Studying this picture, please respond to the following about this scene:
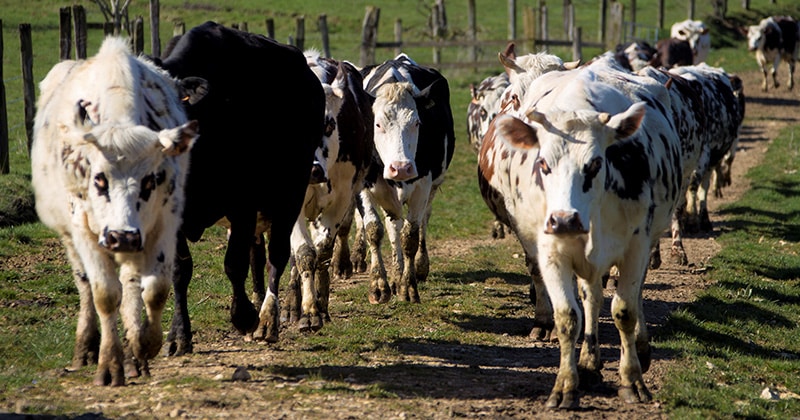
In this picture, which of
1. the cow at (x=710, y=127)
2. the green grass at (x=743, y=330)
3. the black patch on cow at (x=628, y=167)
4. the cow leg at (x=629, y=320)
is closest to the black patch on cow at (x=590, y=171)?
the black patch on cow at (x=628, y=167)

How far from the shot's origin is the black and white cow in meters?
10.0

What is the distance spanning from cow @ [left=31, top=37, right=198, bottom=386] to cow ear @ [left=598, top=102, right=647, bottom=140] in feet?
8.12

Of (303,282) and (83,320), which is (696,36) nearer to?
(303,282)

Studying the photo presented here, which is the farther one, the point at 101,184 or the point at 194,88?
the point at 194,88

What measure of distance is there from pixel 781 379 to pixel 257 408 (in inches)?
162

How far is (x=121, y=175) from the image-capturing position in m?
5.69

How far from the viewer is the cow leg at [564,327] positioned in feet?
20.6

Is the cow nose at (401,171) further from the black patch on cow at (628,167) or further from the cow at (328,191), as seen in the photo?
the black patch on cow at (628,167)

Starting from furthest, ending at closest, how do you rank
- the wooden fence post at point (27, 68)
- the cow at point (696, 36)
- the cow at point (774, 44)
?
1. the cow at point (774, 44)
2. the cow at point (696, 36)
3. the wooden fence post at point (27, 68)

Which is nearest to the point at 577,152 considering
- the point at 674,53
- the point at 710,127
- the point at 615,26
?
the point at 710,127

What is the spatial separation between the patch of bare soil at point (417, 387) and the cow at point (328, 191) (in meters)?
0.93

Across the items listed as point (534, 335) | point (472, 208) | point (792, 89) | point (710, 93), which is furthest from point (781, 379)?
point (792, 89)

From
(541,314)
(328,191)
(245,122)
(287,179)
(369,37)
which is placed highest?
(369,37)

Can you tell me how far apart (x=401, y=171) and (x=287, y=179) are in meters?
1.98
